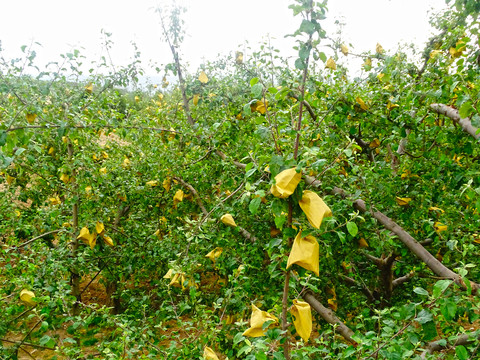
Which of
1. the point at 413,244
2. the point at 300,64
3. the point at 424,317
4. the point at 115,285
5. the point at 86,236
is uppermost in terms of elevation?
the point at 300,64

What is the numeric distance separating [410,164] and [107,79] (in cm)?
246

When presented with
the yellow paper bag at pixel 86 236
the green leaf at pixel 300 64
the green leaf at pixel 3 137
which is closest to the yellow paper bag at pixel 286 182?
the green leaf at pixel 300 64

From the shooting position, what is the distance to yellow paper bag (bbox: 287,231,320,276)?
3.31 ft

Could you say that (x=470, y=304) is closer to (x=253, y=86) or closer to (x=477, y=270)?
(x=253, y=86)

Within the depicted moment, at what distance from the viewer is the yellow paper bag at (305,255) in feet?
3.31

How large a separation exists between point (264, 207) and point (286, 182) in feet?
4.82

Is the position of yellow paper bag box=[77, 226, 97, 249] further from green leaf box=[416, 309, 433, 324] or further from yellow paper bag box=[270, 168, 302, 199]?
green leaf box=[416, 309, 433, 324]

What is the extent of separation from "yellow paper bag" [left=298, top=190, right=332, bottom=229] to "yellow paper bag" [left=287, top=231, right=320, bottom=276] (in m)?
0.06

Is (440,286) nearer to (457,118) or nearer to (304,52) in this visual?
(304,52)

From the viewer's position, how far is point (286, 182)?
967 mm

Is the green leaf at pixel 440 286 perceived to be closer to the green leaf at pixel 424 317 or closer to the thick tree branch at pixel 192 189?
the green leaf at pixel 424 317

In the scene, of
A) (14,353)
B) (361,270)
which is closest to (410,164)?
(361,270)

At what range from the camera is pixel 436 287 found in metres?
1.01

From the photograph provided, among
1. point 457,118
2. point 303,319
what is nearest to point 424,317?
point 303,319
